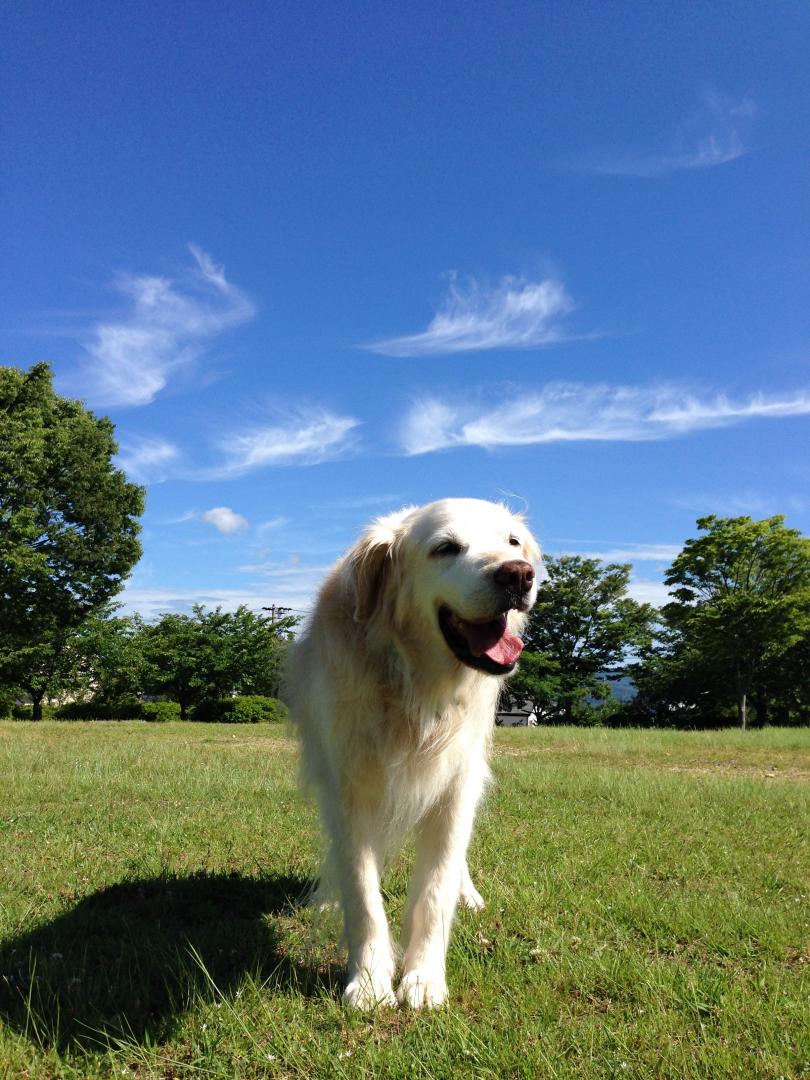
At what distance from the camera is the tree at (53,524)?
29.3 m

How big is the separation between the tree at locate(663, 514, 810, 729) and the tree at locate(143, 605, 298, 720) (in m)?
18.2

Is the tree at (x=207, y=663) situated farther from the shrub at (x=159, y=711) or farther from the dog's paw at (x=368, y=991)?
the dog's paw at (x=368, y=991)

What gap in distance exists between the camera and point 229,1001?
2879 millimetres

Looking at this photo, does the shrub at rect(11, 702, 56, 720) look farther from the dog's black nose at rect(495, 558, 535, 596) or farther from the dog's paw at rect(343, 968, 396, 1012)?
the dog's black nose at rect(495, 558, 535, 596)

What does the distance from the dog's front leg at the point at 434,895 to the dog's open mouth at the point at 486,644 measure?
622 millimetres

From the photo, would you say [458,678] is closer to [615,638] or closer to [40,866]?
[40,866]

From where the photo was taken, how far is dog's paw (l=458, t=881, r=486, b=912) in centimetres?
409

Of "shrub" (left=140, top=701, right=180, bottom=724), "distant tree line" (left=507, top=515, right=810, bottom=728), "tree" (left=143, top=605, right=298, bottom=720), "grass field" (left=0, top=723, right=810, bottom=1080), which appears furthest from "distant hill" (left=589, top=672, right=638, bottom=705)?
"grass field" (left=0, top=723, right=810, bottom=1080)

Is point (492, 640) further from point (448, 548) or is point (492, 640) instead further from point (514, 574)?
point (448, 548)

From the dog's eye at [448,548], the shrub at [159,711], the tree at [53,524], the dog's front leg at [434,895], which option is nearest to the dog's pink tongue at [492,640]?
the dog's eye at [448,548]

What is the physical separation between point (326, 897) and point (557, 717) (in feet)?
129

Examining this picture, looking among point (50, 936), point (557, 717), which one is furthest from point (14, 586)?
point (50, 936)

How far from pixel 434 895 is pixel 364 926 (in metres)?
0.30

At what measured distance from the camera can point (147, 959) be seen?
3311 millimetres
